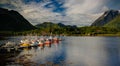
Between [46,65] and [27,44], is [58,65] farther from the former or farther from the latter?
[27,44]

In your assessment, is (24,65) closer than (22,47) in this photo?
Yes

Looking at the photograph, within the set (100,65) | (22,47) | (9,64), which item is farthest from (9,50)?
(100,65)

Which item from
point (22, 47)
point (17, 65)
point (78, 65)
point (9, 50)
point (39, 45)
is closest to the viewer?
point (17, 65)

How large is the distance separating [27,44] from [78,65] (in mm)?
63975

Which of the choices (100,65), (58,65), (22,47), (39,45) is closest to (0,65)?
(58,65)

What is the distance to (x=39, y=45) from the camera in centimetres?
13400

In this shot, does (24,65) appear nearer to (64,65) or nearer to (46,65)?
(46,65)

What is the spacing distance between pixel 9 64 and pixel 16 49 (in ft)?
140

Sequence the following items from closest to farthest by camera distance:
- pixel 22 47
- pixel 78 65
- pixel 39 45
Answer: pixel 78 65 → pixel 22 47 → pixel 39 45

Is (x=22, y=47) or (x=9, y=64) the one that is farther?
(x=22, y=47)

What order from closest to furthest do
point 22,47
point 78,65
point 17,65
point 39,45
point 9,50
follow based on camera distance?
point 17,65
point 78,65
point 9,50
point 22,47
point 39,45

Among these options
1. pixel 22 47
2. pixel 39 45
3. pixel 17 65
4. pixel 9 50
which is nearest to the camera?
pixel 17 65

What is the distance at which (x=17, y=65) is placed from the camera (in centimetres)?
5550

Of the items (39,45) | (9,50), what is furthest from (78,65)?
(39,45)
